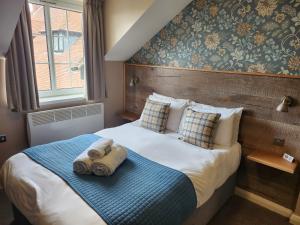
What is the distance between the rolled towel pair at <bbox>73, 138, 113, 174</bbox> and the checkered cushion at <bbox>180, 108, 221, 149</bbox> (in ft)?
2.95

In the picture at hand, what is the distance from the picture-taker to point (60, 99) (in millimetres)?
2730

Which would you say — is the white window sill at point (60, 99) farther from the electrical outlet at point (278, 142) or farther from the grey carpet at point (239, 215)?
the electrical outlet at point (278, 142)

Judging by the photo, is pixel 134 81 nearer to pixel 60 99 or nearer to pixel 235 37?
pixel 60 99

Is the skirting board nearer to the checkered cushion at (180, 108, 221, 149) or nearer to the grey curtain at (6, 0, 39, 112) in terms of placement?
the checkered cushion at (180, 108, 221, 149)

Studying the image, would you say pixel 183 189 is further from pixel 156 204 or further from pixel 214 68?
pixel 214 68

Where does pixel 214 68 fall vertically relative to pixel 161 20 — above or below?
→ below

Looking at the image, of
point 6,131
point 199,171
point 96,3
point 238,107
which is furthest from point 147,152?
point 96,3

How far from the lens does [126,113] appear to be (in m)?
3.47

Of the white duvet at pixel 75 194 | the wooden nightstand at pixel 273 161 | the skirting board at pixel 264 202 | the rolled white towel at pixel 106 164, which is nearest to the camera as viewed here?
the white duvet at pixel 75 194

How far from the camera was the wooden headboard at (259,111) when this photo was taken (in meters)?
2.00

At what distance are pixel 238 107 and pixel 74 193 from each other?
1822 mm

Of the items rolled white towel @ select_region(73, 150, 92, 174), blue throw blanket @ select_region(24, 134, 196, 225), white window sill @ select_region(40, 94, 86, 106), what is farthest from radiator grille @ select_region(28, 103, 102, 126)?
rolled white towel @ select_region(73, 150, 92, 174)

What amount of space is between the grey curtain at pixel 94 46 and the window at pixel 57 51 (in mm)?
230

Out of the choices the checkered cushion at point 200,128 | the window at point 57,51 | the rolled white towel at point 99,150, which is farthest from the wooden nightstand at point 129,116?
the rolled white towel at point 99,150
